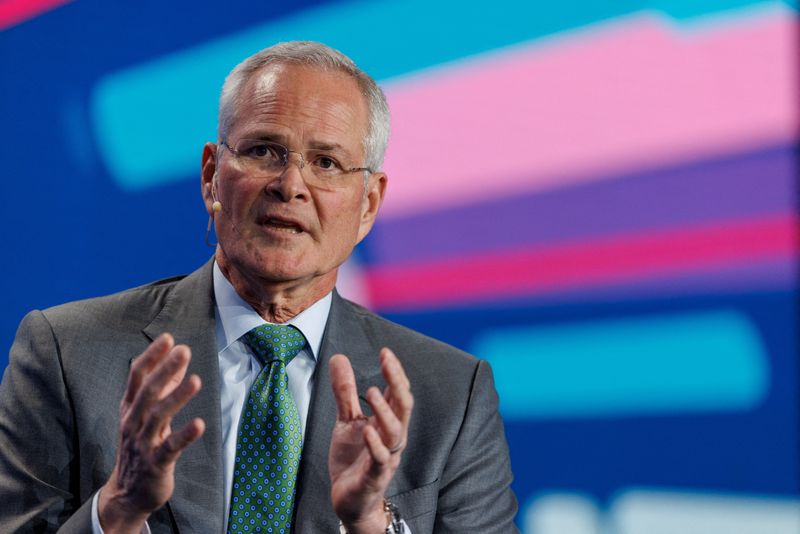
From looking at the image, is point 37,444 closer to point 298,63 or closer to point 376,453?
point 376,453

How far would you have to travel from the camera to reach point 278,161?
59.6 inches

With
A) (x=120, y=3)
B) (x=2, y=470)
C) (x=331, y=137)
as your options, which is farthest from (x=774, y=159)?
(x=120, y=3)

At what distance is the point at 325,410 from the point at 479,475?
0.29m

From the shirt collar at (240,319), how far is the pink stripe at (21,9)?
1.34 metres

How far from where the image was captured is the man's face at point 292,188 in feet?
4.84

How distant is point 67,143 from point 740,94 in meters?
1.64

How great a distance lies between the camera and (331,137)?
5.00 feet

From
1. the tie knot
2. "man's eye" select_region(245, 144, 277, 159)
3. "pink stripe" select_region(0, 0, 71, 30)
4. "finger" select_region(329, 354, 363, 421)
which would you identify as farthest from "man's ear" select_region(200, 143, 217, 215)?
"pink stripe" select_region(0, 0, 71, 30)

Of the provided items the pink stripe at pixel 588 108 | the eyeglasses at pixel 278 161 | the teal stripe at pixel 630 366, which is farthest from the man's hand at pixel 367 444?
the pink stripe at pixel 588 108

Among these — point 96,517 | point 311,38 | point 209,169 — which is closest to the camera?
point 96,517

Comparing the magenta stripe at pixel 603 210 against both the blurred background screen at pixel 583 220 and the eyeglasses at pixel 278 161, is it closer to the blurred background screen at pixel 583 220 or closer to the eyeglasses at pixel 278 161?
the blurred background screen at pixel 583 220

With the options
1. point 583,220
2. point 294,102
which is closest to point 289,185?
point 294,102

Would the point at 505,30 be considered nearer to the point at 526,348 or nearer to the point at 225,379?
the point at 526,348

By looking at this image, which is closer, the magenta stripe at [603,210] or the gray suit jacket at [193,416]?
the gray suit jacket at [193,416]
